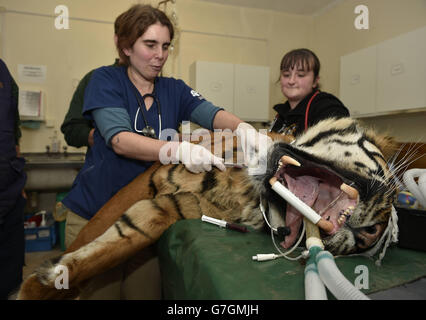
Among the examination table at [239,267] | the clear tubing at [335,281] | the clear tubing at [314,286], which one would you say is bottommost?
the examination table at [239,267]

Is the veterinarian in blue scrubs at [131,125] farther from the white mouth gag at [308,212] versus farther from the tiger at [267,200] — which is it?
the white mouth gag at [308,212]

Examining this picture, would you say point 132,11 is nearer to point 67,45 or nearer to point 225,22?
point 67,45

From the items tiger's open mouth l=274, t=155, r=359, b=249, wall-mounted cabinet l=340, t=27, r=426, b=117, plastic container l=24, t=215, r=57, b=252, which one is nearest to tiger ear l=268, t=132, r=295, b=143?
tiger's open mouth l=274, t=155, r=359, b=249

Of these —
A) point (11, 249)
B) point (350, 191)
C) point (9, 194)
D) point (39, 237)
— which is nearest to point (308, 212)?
point (350, 191)

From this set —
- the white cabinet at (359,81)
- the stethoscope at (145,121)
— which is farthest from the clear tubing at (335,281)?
the white cabinet at (359,81)

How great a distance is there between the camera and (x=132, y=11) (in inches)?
43.6

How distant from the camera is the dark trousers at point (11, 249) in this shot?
56.9 inches

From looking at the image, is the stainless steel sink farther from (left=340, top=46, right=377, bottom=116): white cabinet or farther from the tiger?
(left=340, top=46, right=377, bottom=116): white cabinet

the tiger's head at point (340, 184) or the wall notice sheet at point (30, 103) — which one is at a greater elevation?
the wall notice sheet at point (30, 103)

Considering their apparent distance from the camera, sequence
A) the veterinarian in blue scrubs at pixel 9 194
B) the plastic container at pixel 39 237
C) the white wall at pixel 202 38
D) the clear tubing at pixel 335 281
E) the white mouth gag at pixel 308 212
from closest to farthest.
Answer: the clear tubing at pixel 335 281 < the white mouth gag at pixel 308 212 < the veterinarian in blue scrubs at pixel 9 194 < the plastic container at pixel 39 237 < the white wall at pixel 202 38

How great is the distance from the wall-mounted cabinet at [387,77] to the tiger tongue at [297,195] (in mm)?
2387

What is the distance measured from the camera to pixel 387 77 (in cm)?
271

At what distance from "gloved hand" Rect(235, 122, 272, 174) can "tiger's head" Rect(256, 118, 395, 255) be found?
0.04 meters
